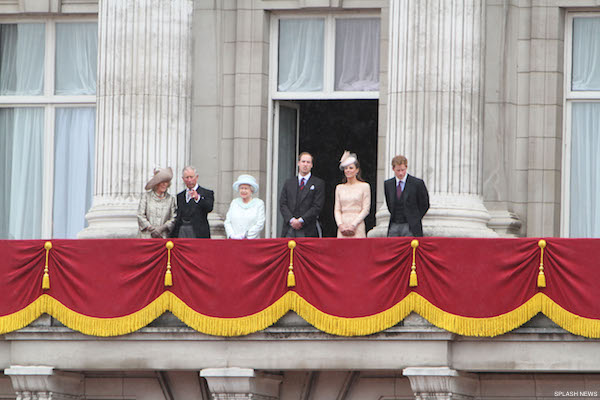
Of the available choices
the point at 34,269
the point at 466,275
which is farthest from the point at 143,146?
the point at 466,275

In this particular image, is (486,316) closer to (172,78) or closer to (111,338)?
(111,338)

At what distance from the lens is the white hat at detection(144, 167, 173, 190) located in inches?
1069

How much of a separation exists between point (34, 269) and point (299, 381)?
173 inches

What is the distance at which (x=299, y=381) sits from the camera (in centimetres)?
2666

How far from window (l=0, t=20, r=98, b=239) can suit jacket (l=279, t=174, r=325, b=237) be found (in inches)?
267

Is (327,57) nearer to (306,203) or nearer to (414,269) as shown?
(306,203)

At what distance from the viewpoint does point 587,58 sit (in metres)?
30.9

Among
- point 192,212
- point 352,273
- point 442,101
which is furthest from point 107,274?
point 442,101

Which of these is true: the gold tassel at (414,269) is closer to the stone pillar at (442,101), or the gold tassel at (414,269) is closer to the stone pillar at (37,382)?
the stone pillar at (442,101)

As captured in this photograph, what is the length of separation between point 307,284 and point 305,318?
53 centimetres

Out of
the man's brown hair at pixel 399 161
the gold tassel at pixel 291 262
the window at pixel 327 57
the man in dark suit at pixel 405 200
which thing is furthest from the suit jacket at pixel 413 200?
the window at pixel 327 57

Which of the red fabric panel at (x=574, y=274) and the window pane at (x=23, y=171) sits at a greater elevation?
the window pane at (x=23, y=171)

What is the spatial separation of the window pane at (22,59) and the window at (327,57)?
462cm

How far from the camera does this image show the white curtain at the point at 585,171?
101 ft
